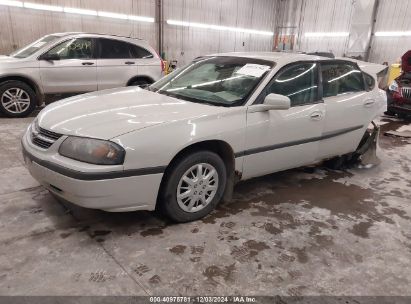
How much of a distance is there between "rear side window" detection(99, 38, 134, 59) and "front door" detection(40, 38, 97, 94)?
0.23 metres

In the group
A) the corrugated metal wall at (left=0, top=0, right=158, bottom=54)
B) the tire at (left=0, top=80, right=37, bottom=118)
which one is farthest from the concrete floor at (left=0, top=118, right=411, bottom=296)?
the corrugated metal wall at (left=0, top=0, right=158, bottom=54)

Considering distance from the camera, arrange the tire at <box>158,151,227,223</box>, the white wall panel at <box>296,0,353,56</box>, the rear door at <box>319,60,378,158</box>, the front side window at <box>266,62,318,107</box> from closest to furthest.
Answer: the tire at <box>158,151,227,223</box>
the front side window at <box>266,62,318,107</box>
the rear door at <box>319,60,378,158</box>
the white wall panel at <box>296,0,353,56</box>

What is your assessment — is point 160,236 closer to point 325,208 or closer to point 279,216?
point 279,216

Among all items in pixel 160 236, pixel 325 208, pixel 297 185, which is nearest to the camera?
pixel 160 236

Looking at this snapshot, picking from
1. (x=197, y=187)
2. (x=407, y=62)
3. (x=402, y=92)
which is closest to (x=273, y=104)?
(x=197, y=187)

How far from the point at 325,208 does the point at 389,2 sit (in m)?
12.4

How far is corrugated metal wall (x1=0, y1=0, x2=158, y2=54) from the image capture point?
8750 mm

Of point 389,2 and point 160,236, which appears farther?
point 389,2

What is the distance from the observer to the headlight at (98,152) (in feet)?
7.48

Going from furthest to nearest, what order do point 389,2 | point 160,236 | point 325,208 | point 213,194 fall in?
point 389,2
point 325,208
point 213,194
point 160,236

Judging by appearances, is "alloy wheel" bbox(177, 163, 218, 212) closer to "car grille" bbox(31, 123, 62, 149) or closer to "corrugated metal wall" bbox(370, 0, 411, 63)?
"car grille" bbox(31, 123, 62, 149)

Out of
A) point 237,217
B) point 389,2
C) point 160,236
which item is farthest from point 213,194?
point 389,2

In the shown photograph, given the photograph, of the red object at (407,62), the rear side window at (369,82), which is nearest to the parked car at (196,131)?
the rear side window at (369,82)

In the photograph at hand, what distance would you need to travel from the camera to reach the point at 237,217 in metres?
2.95
